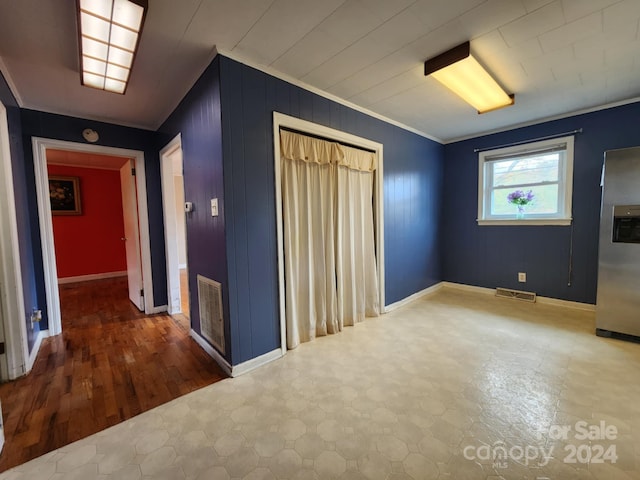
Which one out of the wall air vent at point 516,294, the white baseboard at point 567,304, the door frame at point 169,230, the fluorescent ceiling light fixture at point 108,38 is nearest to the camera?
the fluorescent ceiling light fixture at point 108,38

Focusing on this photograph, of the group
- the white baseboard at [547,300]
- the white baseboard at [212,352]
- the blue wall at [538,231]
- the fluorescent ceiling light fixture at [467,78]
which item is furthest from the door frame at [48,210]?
the white baseboard at [547,300]

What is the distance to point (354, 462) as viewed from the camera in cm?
129

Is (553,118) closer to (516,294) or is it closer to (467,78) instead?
(467,78)

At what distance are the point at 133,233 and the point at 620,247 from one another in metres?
5.46

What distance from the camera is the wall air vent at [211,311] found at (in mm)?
2197

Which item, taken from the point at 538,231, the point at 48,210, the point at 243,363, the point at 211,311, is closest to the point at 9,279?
the point at 48,210

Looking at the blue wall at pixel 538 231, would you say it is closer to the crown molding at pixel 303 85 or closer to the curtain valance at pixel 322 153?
the crown molding at pixel 303 85

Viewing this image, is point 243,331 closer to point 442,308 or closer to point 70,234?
point 442,308

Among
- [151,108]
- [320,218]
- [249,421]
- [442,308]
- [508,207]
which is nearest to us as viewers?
[249,421]

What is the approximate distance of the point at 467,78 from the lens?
226 cm

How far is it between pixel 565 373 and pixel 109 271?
292 inches

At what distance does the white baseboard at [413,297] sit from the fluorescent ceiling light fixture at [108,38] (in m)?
3.42

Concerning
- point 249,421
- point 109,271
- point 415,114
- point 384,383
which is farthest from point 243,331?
point 109,271

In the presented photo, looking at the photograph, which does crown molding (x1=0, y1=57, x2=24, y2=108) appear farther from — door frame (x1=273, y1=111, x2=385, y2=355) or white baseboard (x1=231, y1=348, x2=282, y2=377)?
white baseboard (x1=231, y1=348, x2=282, y2=377)
